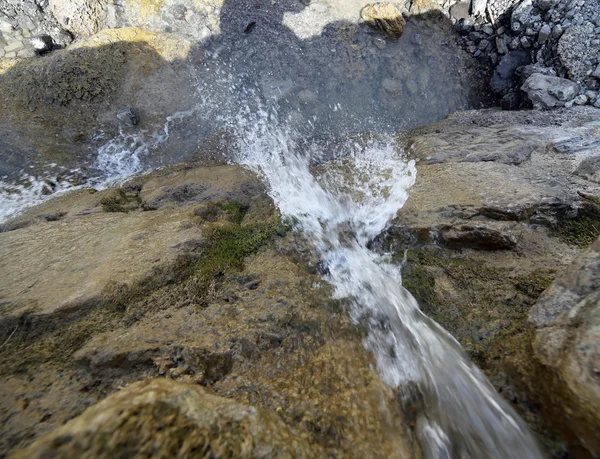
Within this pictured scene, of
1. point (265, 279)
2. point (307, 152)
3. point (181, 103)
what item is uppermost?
point (181, 103)

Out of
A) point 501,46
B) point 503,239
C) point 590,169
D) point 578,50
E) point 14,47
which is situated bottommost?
point 503,239

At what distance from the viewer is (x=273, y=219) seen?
3303 millimetres

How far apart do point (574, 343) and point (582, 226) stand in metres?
1.78

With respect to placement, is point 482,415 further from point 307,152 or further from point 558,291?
point 307,152

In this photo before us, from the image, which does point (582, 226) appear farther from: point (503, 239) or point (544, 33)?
point (544, 33)

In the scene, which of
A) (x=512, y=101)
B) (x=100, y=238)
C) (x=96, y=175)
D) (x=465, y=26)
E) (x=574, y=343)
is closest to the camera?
(x=574, y=343)

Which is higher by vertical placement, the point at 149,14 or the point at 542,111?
the point at 149,14

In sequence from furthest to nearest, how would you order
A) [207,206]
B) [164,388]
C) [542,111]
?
[542,111] < [207,206] < [164,388]

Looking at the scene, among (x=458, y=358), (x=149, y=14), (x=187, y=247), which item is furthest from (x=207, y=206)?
(x=149, y=14)

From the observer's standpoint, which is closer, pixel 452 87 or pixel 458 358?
pixel 458 358

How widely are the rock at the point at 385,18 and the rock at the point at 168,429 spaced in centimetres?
693

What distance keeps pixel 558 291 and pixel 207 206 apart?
2860mm

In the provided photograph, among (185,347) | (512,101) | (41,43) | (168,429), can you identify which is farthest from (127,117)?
(512,101)

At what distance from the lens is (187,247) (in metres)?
2.81
